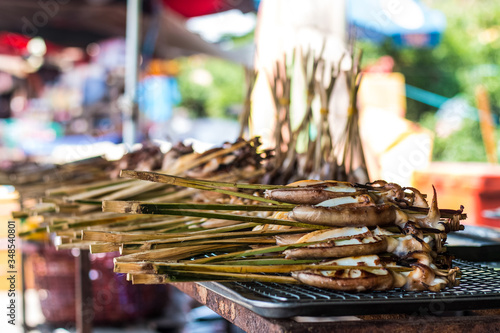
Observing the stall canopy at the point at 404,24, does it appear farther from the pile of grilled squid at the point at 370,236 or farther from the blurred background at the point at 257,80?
the pile of grilled squid at the point at 370,236

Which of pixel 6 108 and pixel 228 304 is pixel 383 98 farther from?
pixel 6 108

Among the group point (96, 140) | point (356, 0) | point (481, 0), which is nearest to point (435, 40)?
point (356, 0)

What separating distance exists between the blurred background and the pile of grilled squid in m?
1.07

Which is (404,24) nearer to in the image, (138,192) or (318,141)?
(318,141)

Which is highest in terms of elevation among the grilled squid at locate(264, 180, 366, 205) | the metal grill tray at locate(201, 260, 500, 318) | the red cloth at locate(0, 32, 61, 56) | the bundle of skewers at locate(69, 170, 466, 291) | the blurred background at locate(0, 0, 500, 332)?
the red cloth at locate(0, 32, 61, 56)

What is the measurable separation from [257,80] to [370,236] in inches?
77.9

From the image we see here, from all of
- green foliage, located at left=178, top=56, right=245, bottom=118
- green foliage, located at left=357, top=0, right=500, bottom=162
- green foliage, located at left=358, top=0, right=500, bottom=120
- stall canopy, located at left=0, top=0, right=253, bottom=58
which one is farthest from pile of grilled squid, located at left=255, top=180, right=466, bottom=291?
green foliage, located at left=178, top=56, right=245, bottom=118

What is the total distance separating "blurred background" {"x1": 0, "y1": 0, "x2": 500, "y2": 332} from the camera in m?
4.18

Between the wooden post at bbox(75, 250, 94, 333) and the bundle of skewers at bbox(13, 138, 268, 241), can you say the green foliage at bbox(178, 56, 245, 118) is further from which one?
the bundle of skewers at bbox(13, 138, 268, 241)

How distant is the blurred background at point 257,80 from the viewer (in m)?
4.18

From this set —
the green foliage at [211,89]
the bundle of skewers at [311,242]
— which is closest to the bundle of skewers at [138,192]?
the bundle of skewers at [311,242]

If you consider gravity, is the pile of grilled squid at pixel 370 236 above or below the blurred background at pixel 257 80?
below

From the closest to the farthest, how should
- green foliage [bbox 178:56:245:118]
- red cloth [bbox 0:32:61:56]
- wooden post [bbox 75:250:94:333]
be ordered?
wooden post [bbox 75:250:94:333], red cloth [bbox 0:32:61:56], green foliage [bbox 178:56:245:118]

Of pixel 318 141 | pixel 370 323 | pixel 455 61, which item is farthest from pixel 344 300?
pixel 455 61
